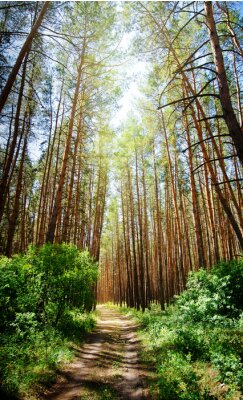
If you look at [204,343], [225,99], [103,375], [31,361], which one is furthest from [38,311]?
[225,99]

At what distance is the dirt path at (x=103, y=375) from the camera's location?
196 inches

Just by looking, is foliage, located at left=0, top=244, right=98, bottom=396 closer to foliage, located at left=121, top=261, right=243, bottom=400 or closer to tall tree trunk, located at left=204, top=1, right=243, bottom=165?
foliage, located at left=121, top=261, right=243, bottom=400

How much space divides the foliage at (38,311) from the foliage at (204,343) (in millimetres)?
2486

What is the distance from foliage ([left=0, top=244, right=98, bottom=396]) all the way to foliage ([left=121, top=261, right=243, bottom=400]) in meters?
2.49

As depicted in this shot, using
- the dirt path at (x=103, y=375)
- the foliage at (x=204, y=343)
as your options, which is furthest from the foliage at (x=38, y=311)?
the foliage at (x=204, y=343)

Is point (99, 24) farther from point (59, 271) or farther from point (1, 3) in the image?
point (59, 271)

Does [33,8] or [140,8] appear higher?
[33,8]

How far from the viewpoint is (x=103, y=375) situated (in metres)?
6.03

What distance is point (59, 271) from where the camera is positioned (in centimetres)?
859

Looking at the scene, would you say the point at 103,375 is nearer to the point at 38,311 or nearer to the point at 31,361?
the point at 31,361

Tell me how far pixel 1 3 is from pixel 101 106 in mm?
6442

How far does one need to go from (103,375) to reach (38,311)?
10.9 ft

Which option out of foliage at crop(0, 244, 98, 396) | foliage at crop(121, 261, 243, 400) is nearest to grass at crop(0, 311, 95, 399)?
foliage at crop(0, 244, 98, 396)

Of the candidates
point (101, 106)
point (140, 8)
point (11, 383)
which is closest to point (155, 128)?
point (101, 106)
